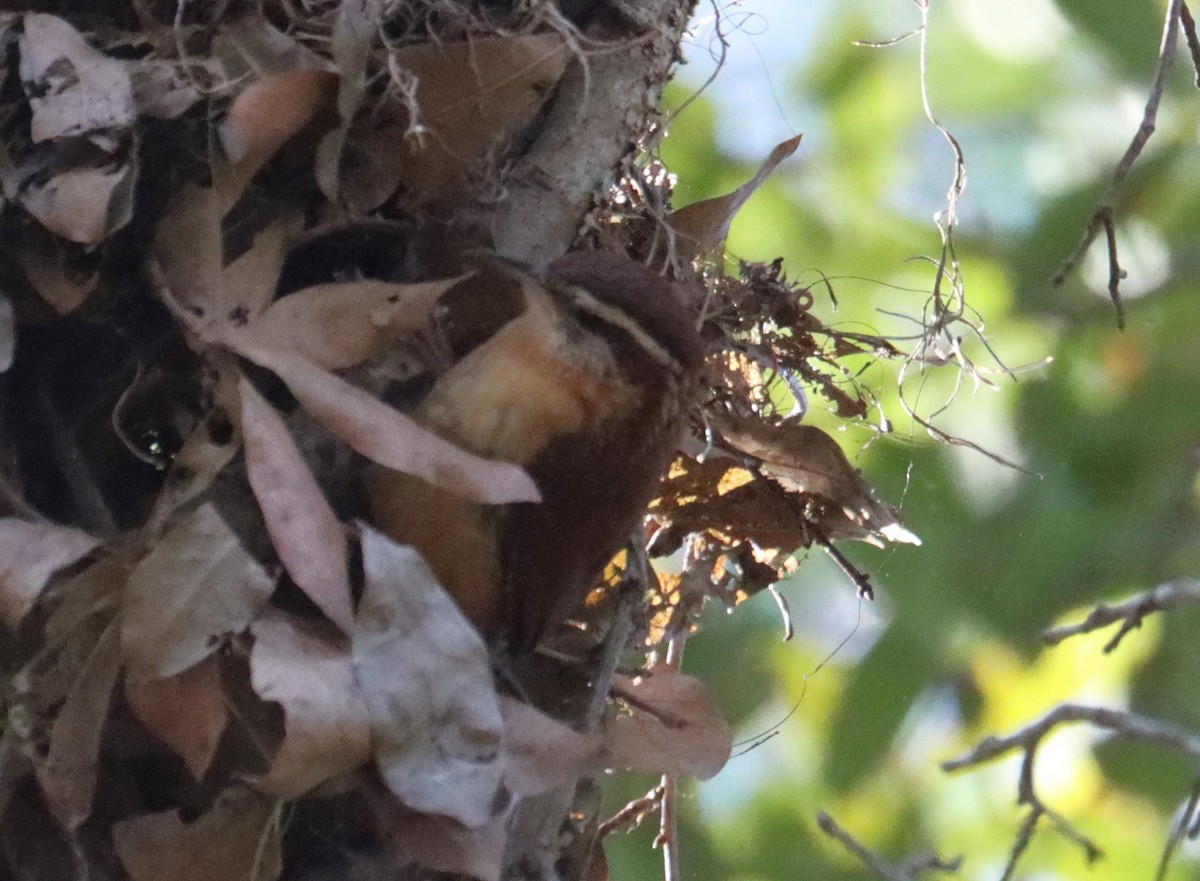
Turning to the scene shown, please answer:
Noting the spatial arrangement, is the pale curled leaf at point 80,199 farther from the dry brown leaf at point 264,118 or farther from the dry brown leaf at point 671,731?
the dry brown leaf at point 671,731

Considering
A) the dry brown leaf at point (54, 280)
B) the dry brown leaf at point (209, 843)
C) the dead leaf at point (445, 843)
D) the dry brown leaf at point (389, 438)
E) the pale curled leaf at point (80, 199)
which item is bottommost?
the dry brown leaf at point (209, 843)

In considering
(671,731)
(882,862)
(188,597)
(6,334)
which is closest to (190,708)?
(188,597)

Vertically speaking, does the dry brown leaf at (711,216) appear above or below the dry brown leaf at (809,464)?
above

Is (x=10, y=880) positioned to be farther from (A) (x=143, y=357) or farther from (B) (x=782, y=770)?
(B) (x=782, y=770)

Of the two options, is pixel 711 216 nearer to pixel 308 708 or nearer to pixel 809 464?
pixel 809 464

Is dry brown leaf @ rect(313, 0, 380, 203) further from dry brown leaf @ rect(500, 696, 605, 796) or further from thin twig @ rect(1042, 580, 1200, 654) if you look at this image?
thin twig @ rect(1042, 580, 1200, 654)

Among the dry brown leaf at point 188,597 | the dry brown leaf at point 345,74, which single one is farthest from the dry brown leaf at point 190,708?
the dry brown leaf at point 345,74

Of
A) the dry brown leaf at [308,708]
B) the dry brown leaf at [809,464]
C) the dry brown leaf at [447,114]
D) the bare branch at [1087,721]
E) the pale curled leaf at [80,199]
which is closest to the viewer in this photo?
the dry brown leaf at [308,708]
